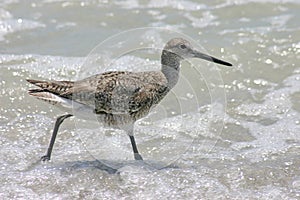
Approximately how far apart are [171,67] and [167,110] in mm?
1116

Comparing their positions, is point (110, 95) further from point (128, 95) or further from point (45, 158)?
point (45, 158)

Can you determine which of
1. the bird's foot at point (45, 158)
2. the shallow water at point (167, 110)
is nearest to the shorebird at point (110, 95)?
the bird's foot at point (45, 158)

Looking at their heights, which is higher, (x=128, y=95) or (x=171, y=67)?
(x=171, y=67)

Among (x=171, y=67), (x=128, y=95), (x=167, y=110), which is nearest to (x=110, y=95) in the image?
(x=128, y=95)

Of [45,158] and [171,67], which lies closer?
[45,158]

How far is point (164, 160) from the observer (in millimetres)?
5320

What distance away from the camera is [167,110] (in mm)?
6469

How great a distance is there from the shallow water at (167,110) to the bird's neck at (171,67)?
56cm

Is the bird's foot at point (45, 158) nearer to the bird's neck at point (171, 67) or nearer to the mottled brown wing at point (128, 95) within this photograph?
the mottled brown wing at point (128, 95)

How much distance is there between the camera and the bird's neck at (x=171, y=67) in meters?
5.39

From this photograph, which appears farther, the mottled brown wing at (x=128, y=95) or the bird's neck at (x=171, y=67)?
the bird's neck at (x=171, y=67)

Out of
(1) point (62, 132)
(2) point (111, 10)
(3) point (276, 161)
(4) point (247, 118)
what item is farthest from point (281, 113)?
(2) point (111, 10)

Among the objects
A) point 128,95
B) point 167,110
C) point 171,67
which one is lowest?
point 167,110

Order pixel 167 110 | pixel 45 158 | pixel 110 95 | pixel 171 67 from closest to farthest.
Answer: pixel 110 95, pixel 45 158, pixel 171 67, pixel 167 110
